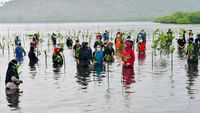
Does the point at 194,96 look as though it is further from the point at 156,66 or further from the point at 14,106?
the point at 156,66

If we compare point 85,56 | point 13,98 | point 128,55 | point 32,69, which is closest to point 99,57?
point 85,56

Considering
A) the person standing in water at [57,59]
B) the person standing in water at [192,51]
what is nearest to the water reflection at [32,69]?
the person standing in water at [57,59]

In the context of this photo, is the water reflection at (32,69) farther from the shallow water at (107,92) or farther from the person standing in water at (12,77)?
the person standing in water at (12,77)

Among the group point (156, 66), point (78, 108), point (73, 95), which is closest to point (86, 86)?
point (73, 95)

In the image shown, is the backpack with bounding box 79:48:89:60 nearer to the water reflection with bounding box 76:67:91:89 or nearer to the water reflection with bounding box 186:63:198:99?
the water reflection with bounding box 76:67:91:89

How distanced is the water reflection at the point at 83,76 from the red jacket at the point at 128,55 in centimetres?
266

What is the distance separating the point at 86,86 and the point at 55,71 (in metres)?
7.98

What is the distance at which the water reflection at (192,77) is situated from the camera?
80.1 ft

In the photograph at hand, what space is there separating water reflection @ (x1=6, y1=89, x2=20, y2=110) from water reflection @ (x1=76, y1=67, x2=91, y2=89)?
3.78 m

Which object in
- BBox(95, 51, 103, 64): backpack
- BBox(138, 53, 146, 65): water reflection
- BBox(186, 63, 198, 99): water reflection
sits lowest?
BBox(186, 63, 198, 99): water reflection

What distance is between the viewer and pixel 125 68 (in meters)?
33.8

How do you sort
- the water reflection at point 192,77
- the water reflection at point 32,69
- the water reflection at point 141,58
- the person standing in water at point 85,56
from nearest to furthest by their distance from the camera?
the water reflection at point 192,77 < the water reflection at point 32,69 < the person standing in water at point 85,56 < the water reflection at point 141,58

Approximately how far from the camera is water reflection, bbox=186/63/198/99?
2440 centimetres

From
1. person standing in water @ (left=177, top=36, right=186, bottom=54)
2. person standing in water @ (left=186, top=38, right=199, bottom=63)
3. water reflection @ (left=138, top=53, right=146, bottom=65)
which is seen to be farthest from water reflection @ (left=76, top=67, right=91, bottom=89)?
person standing in water @ (left=177, top=36, right=186, bottom=54)
